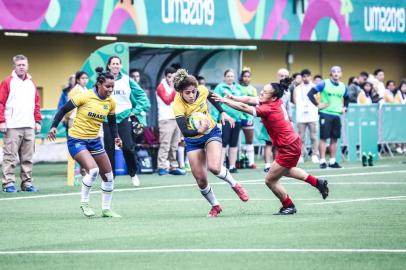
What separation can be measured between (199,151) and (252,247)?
13.3 feet

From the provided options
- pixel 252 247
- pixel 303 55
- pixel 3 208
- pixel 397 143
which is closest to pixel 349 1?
pixel 303 55

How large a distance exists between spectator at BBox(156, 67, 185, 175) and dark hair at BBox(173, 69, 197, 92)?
927 cm

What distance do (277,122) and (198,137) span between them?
3.52 feet

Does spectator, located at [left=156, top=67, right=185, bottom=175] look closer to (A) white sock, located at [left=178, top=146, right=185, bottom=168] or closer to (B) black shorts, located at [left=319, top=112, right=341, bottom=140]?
(A) white sock, located at [left=178, top=146, right=185, bottom=168]

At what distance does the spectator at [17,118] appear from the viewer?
20453mm

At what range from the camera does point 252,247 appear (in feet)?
38.9

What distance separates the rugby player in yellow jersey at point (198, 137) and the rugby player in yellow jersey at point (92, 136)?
1017mm

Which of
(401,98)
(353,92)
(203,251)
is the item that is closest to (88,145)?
(203,251)

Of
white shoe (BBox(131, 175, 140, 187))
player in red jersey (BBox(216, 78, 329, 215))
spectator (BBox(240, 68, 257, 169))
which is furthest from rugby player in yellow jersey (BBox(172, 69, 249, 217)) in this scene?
spectator (BBox(240, 68, 257, 169))

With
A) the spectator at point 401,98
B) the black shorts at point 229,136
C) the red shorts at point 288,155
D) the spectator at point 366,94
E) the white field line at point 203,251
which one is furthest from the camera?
the spectator at point 401,98

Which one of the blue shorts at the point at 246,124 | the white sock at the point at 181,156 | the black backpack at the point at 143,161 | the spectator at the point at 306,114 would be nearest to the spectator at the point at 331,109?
the blue shorts at the point at 246,124

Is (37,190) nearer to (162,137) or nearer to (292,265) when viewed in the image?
(162,137)

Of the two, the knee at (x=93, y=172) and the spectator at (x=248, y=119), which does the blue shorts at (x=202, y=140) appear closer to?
the knee at (x=93, y=172)

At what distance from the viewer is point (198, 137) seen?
15703mm
